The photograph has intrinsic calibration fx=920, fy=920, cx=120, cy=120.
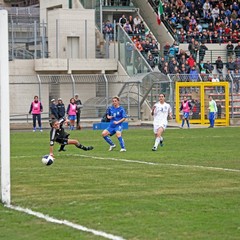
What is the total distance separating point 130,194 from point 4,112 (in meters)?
2.77

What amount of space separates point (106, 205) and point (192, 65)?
4335 cm

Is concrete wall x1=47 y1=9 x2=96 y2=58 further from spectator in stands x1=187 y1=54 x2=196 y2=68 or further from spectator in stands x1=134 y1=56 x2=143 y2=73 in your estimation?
spectator in stands x1=187 y1=54 x2=196 y2=68

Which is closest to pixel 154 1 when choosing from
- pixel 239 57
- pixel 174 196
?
pixel 239 57

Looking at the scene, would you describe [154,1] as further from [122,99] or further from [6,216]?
[6,216]

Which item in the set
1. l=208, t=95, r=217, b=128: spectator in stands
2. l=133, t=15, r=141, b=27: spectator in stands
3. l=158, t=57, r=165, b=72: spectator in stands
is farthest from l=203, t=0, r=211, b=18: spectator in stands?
l=208, t=95, r=217, b=128: spectator in stands

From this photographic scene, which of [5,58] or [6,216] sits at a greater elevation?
[5,58]

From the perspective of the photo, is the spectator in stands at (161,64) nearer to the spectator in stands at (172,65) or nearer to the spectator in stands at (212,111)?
the spectator in stands at (172,65)

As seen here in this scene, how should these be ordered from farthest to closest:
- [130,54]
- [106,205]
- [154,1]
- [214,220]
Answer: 1. [154,1]
2. [130,54]
3. [106,205]
4. [214,220]

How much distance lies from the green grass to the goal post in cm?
49

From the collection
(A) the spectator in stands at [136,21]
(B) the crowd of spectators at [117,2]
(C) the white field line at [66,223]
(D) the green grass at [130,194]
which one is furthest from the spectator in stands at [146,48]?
(C) the white field line at [66,223]

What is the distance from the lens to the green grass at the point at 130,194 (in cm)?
1188

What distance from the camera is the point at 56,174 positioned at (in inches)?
774

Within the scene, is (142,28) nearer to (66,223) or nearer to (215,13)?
(215,13)

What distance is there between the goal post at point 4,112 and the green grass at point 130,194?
49cm
